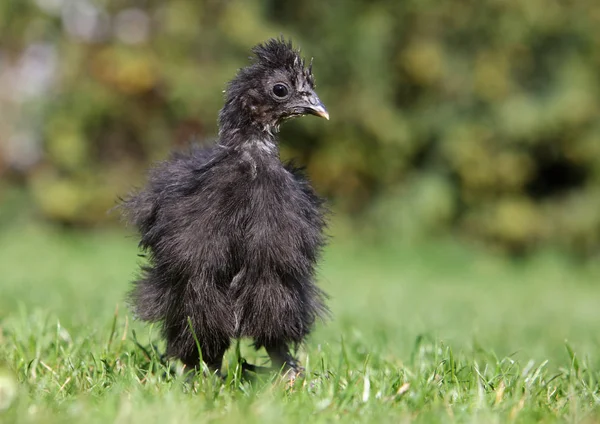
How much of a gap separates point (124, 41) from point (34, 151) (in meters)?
3.15

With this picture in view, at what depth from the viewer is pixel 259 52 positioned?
3752mm

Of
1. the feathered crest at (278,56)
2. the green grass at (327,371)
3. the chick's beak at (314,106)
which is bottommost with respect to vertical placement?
the green grass at (327,371)

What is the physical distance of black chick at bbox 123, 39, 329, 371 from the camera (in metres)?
3.40

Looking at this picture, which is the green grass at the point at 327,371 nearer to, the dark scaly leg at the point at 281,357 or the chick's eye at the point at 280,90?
the dark scaly leg at the point at 281,357

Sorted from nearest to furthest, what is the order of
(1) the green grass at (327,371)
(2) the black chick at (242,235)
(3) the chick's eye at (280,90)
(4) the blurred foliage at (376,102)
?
(1) the green grass at (327,371) < (2) the black chick at (242,235) < (3) the chick's eye at (280,90) < (4) the blurred foliage at (376,102)

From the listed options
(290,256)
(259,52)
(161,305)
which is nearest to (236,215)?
(290,256)

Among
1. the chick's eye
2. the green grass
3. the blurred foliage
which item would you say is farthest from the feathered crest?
the blurred foliage

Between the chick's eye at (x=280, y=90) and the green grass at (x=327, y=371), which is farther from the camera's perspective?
the chick's eye at (x=280, y=90)

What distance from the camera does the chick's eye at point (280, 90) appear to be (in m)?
3.67

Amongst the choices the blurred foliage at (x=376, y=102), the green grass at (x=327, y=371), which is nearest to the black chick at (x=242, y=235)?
the green grass at (x=327, y=371)

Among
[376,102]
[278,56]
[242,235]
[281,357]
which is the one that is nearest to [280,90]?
[278,56]

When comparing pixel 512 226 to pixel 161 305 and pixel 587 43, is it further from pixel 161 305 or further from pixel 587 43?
pixel 161 305

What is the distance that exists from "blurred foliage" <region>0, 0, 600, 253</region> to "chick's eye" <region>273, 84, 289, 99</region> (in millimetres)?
12720

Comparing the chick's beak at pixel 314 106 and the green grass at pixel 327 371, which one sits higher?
the chick's beak at pixel 314 106
